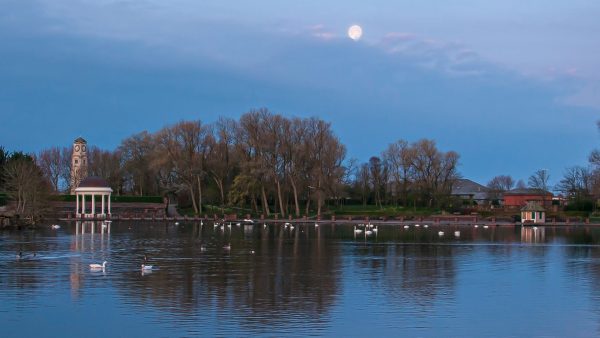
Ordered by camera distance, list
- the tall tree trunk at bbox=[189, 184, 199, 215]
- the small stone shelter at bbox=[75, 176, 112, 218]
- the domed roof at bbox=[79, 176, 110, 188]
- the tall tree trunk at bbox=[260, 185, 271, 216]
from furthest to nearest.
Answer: the tall tree trunk at bbox=[189, 184, 199, 215], the domed roof at bbox=[79, 176, 110, 188], the small stone shelter at bbox=[75, 176, 112, 218], the tall tree trunk at bbox=[260, 185, 271, 216]

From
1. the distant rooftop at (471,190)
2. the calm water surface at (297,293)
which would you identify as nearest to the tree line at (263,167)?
A: the distant rooftop at (471,190)

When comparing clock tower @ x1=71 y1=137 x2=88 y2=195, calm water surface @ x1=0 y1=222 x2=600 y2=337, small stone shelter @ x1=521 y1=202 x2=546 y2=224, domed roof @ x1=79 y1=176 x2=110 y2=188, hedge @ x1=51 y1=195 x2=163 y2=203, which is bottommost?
calm water surface @ x1=0 y1=222 x2=600 y2=337

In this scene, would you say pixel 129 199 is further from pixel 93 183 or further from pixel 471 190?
pixel 471 190

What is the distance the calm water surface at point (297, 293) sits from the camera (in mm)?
19344

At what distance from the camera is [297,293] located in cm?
2488

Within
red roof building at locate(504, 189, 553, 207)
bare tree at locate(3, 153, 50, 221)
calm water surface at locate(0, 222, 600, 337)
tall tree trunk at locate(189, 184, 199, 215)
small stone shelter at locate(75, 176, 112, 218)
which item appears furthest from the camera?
red roof building at locate(504, 189, 553, 207)

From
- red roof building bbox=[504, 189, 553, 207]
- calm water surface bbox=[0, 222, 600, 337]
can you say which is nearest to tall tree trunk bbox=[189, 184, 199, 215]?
red roof building bbox=[504, 189, 553, 207]

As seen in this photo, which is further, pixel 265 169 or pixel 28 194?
pixel 265 169

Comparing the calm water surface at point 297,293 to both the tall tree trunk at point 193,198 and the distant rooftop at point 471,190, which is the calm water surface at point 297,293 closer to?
the tall tree trunk at point 193,198

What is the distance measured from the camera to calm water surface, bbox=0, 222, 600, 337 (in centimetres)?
1934

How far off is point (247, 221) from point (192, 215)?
15586mm

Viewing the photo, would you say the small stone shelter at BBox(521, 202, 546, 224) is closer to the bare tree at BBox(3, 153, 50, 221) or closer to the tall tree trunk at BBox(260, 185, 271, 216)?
the tall tree trunk at BBox(260, 185, 271, 216)

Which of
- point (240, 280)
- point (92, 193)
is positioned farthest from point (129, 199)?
point (240, 280)

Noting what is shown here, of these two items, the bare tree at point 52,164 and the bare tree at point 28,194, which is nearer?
the bare tree at point 28,194
